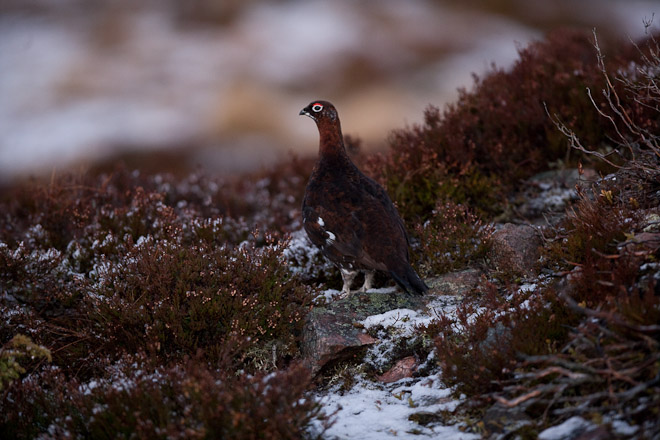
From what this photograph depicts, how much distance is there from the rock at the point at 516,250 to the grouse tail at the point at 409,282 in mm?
918

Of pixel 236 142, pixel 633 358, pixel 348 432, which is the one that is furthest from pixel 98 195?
pixel 236 142

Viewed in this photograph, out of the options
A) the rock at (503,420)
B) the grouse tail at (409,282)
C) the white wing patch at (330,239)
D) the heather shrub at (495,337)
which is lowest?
the rock at (503,420)

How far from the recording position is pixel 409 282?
462 cm

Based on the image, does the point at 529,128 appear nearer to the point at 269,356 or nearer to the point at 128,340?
the point at 269,356

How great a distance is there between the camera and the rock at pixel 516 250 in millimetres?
4938

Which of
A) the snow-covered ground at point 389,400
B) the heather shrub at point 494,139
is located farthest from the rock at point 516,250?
the heather shrub at point 494,139

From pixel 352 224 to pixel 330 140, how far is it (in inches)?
44.7

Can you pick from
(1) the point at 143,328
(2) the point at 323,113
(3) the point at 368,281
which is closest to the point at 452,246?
(3) the point at 368,281

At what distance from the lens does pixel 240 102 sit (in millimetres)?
16422

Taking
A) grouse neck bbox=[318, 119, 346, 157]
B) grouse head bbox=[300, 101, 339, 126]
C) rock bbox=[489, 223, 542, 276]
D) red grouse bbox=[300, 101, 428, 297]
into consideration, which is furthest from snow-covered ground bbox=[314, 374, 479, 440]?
grouse head bbox=[300, 101, 339, 126]

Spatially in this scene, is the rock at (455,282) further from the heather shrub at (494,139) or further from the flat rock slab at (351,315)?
the heather shrub at (494,139)

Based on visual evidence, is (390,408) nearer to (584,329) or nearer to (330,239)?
(584,329)

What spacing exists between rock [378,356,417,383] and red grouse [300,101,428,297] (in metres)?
0.61

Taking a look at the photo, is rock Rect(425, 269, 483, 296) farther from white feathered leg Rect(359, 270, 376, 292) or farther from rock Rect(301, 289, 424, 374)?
white feathered leg Rect(359, 270, 376, 292)
